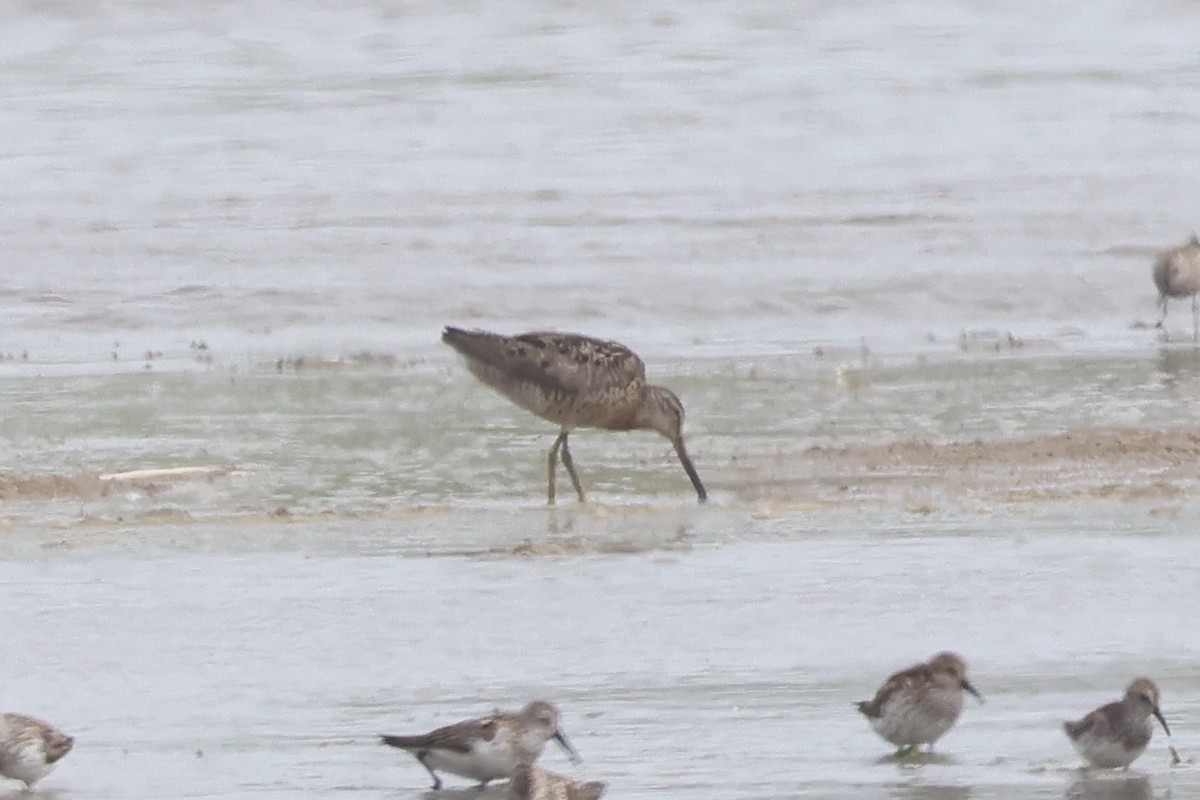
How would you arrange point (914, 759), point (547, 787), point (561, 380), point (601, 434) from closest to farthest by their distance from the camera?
point (547, 787)
point (914, 759)
point (561, 380)
point (601, 434)

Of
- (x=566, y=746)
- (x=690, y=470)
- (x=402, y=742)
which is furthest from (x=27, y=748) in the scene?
(x=690, y=470)

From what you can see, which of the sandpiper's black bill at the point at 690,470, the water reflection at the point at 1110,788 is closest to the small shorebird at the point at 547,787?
the water reflection at the point at 1110,788

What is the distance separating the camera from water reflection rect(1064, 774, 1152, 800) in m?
6.48

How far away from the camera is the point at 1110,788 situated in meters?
6.55

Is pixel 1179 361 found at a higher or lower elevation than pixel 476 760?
lower

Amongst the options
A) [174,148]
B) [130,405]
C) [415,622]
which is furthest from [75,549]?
[174,148]

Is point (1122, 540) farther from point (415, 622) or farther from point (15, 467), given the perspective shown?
point (15, 467)

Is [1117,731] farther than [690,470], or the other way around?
[690,470]

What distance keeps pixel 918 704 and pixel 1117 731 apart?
50 centimetres

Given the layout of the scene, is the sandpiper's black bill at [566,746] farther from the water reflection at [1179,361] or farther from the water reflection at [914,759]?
the water reflection at [1179,361]

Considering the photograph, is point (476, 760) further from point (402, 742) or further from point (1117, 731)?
point (1117, 731)

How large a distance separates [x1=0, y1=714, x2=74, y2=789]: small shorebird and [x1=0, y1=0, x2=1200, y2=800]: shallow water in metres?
0.11

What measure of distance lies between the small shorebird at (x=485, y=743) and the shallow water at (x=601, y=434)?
0.15 meters

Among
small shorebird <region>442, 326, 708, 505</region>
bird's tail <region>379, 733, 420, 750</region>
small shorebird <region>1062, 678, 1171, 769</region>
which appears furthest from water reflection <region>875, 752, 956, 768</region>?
small shorebird <region>442, 326, 708, 505</region>
